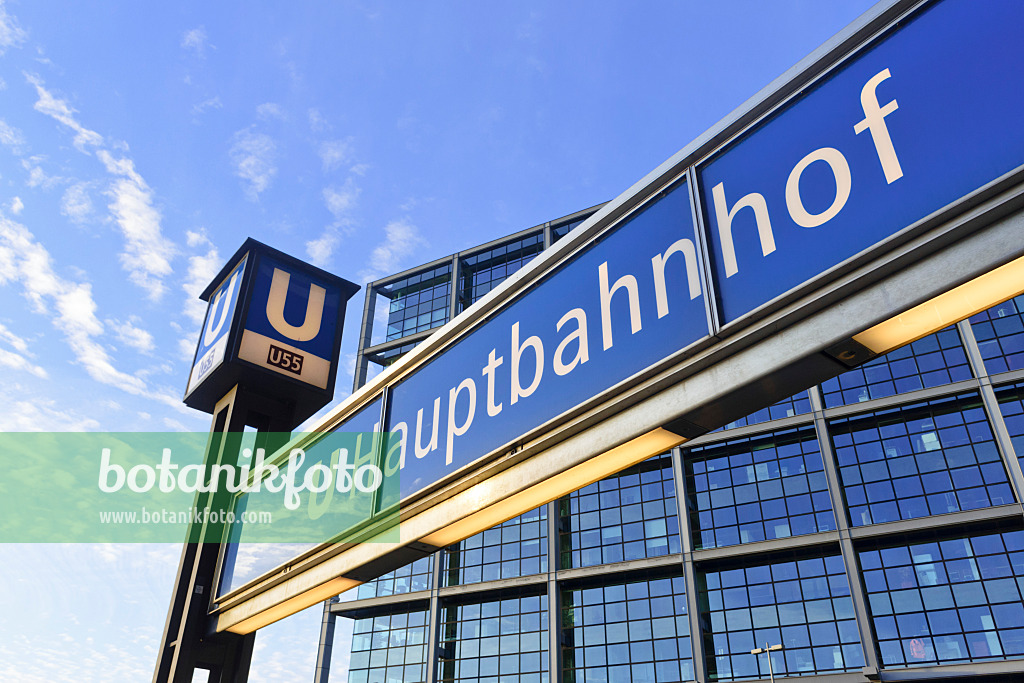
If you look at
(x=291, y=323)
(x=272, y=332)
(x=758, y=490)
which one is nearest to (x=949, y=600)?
(x=758, y=490)

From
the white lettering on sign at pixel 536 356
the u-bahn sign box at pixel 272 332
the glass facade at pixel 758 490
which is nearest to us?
the white lettering on sign at pixel 536 356

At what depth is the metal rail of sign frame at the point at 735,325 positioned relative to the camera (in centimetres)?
150

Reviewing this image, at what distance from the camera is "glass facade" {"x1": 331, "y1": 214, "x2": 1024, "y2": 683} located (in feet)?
88.1

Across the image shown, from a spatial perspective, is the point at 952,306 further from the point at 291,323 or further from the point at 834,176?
the point at 291,323

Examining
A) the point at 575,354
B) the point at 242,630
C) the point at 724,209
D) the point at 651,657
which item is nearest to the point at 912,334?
the point at 724,209

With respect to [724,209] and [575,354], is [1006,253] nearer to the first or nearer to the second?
[724,209]

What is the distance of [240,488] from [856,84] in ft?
14.9

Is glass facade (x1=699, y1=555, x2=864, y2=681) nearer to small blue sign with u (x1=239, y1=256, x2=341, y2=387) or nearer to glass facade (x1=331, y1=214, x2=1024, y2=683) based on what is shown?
glass facade (x1=331, y1=214, x2=1024, y2=683)

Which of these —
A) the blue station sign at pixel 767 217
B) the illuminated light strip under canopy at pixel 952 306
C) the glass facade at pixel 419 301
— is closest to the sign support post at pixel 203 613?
the blue station sign at pixel 767 217

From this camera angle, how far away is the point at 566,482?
101 inches

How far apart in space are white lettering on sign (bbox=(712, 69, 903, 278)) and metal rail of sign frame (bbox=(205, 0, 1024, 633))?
97mm

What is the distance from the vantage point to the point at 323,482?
388 cm

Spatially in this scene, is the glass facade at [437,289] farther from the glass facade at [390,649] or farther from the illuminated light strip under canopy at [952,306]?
the illuminated light strip under canopy at [952,306]

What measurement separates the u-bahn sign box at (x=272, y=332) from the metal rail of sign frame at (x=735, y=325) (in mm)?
2619
